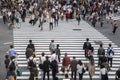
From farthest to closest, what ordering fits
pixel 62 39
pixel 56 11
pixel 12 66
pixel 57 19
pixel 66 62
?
1. pixel 56 11
2. pixel 57 19
3. pixel 62 39
4. pixel 66 62
5. pixel 12 66

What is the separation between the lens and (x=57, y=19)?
3900 cm

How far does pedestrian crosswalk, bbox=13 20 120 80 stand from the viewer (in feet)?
92.1

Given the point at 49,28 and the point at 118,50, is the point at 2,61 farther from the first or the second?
the point at 49,28

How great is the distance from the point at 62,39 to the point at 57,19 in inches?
203

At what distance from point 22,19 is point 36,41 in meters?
9.34

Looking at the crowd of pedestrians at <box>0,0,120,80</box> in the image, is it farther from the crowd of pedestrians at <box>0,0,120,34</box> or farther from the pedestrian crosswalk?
the pedestrian crosswalk

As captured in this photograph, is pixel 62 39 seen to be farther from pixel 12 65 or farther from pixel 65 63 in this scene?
pixel 12 65

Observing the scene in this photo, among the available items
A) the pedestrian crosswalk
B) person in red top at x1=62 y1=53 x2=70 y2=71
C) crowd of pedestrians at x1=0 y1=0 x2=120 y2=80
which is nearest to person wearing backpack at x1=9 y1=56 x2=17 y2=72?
crowd of pedestrians at x1=0 y1=0 x2=120 y2=80

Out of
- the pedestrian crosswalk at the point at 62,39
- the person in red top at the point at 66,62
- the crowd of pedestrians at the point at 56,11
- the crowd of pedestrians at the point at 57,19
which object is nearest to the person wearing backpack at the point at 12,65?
the crowd of pedestrians at the point at 57,19

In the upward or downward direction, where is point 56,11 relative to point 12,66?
upward

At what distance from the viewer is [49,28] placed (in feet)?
127

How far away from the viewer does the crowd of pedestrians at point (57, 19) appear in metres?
22.3

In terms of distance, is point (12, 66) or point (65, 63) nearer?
point (12, 66)

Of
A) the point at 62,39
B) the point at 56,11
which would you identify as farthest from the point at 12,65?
the point at 56,11
